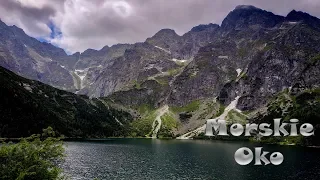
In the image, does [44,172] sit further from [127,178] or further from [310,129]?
[127,178]

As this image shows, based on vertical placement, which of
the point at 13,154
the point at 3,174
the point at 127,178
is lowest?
the point at 127,178

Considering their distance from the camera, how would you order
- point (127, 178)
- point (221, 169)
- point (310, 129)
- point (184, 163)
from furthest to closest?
1. point (184, 163)
2. point (221, 169)
3. point (127, 178)
4. point (310, 129)

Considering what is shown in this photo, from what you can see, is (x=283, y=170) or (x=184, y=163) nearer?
(x=283, y=170)

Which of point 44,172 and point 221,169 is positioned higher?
point 44,172

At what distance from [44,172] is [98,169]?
261 feet

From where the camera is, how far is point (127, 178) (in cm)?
10225

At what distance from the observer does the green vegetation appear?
38.9m

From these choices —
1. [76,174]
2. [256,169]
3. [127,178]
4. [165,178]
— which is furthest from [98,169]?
[256,169]

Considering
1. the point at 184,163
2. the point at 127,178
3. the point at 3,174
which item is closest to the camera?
the point at 3,174

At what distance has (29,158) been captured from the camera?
4062 centimetres

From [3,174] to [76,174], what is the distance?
70.4 metres

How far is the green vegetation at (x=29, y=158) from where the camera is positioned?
3888cm

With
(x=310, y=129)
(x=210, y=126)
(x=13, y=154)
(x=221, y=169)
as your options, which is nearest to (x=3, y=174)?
(x=13, y=154)

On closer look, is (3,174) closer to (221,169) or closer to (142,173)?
(142,173)
